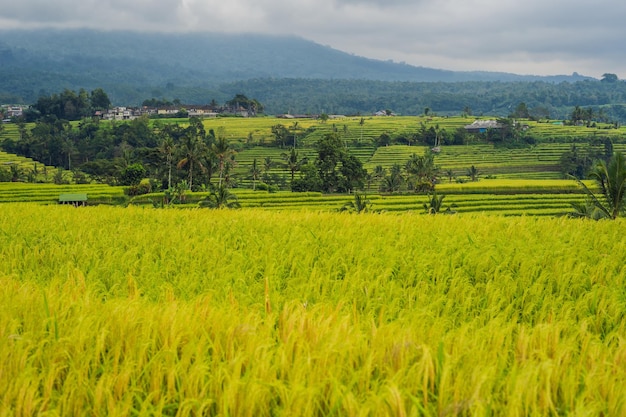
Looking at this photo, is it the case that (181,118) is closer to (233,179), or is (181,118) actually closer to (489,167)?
(233,179)

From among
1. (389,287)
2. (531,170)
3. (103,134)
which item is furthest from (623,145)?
(389,287)

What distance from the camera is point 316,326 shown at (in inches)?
108

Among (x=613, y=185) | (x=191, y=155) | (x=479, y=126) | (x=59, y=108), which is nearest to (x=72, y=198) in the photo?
(x=191, y=155)

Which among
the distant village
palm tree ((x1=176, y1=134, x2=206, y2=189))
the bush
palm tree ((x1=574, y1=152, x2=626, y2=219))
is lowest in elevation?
the bush

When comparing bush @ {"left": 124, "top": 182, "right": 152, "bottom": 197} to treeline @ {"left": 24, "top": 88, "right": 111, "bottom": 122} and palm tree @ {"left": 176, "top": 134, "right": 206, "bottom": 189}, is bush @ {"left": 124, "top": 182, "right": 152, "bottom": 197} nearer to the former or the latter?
palm tree @ {"left": 176, "top": 134, "right": 206, "bottom": 189}

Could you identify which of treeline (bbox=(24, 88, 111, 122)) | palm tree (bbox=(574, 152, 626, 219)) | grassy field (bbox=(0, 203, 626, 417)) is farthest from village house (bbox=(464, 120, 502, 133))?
grassy field (bbox=(0, 203, 626, 417))

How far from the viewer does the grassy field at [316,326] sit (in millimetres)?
2088

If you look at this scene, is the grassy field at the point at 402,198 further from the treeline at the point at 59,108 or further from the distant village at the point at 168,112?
the distant village at the point at 168,112

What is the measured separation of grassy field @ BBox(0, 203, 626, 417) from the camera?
209 cm

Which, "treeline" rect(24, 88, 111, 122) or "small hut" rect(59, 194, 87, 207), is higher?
"treeline" rect(24, 88, 111, 122)

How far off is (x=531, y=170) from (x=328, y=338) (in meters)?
78.1

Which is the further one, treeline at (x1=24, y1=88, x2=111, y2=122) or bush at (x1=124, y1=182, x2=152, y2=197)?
treeline at (x1=24, y1=88, x2=111, y2=122)

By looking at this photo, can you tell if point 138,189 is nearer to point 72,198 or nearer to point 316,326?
point 72,198

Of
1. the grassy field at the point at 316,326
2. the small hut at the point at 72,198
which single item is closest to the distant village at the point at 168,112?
the small hut at the point at 72,198
